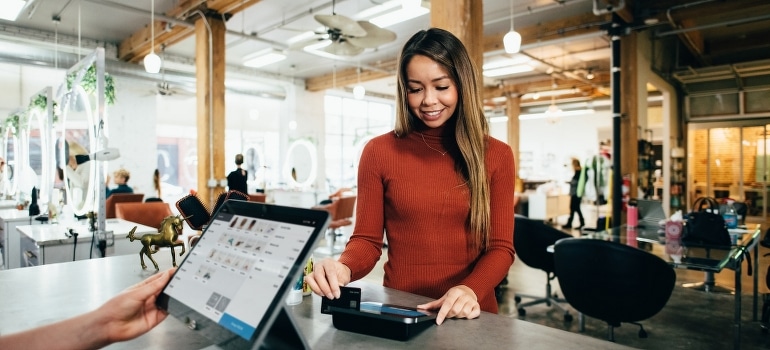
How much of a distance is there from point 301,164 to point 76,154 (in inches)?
350

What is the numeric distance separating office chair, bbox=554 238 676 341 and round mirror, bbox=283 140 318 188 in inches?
A: 391

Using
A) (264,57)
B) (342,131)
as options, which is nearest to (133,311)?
(264,57)

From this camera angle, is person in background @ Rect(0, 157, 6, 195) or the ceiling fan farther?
person in background @ Rect(0, 157, 6, 195)

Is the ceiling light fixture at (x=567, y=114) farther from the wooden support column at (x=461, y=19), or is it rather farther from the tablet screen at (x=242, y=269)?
the tablet screen at (x=242, y=269)

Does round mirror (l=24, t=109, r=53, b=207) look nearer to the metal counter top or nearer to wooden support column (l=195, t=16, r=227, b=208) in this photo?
the metal counter top

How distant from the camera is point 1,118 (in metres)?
8.38

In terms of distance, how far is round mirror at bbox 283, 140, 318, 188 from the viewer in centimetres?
1229

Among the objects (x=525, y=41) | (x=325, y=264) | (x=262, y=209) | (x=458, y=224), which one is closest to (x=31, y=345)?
(x=262, y=209)

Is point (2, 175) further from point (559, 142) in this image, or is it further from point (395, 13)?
point (559, 142)

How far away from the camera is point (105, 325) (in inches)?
31.2

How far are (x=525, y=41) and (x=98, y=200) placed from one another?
7066 mm

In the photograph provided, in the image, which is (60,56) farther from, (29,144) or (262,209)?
(262,209)

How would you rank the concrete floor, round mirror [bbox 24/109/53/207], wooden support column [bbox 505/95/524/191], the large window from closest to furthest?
the concrete floor < round mirror [bbox 24/109/53/207] < wooden support column [bbox 505/95/524/191] < the large window

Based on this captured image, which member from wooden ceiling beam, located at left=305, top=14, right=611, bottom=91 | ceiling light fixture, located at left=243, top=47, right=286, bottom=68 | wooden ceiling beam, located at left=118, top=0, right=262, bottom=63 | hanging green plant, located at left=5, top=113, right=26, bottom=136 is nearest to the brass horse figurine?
wooden ceiling beam, located at left=118, top=0, right=262, bottom=63
